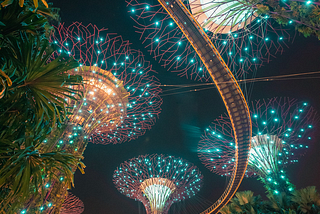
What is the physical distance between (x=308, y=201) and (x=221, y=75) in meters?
5.40

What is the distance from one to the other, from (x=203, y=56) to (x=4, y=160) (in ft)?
20.3

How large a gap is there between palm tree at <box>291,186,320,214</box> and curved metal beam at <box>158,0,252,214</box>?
2.98m

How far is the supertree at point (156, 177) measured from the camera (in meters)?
14.5

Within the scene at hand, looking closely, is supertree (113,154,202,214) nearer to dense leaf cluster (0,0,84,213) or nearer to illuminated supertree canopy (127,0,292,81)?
illuminated supertree canopy (127,0,292,81)

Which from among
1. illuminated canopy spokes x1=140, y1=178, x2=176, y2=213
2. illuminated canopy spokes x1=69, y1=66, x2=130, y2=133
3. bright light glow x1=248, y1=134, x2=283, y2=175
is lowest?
bright light glow x1=248, y1=134, x2=283, y2=175

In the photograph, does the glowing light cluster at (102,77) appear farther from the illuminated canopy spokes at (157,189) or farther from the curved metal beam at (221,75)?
the illuminated canopy spokes at (157,189)

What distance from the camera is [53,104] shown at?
2.95m

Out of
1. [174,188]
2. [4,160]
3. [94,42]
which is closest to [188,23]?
[94,42]

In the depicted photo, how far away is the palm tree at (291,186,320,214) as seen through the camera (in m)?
6.20

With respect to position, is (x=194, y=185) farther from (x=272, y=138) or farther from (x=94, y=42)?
(x=94, y=42)

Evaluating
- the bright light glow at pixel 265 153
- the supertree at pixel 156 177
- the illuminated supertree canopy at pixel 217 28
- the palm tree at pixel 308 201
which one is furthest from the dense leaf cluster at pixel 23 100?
the supertree at pixel 156 177

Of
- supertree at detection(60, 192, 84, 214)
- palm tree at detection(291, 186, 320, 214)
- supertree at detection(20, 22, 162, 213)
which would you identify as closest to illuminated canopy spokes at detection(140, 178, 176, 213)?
supertree at detection(60, 192, 84, 214)

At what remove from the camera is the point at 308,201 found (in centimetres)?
646

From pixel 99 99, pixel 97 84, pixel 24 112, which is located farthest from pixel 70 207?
pixel 24 112
